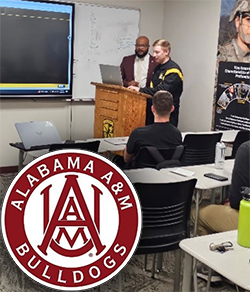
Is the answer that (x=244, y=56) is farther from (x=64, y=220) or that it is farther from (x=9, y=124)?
(x=64, y=220)

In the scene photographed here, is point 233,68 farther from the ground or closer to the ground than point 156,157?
farther from the ground

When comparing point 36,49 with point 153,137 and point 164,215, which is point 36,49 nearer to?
point 153,137

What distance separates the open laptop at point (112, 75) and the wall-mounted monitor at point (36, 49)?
0.80 metres

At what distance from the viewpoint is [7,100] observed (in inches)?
152

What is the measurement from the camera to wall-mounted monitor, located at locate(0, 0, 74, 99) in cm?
374

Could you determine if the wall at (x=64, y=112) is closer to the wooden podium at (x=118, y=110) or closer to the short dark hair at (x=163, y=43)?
the wooden podium at (x=118, y=110)

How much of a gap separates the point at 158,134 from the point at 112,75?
1.04 meters

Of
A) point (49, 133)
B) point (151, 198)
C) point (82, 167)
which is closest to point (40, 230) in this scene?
point (82, 167)

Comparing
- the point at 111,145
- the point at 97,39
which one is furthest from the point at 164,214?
the point at 97,39

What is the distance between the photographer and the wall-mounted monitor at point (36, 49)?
12.3ft

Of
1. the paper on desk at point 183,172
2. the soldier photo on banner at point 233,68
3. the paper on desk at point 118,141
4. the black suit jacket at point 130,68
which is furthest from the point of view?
the black suit jacket at point 130,68

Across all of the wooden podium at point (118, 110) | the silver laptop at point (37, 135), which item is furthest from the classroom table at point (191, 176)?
the wooden podium at point (118, 110)

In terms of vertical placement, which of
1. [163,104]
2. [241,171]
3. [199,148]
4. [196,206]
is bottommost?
[196,206]

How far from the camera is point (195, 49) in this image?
4.35 metres
